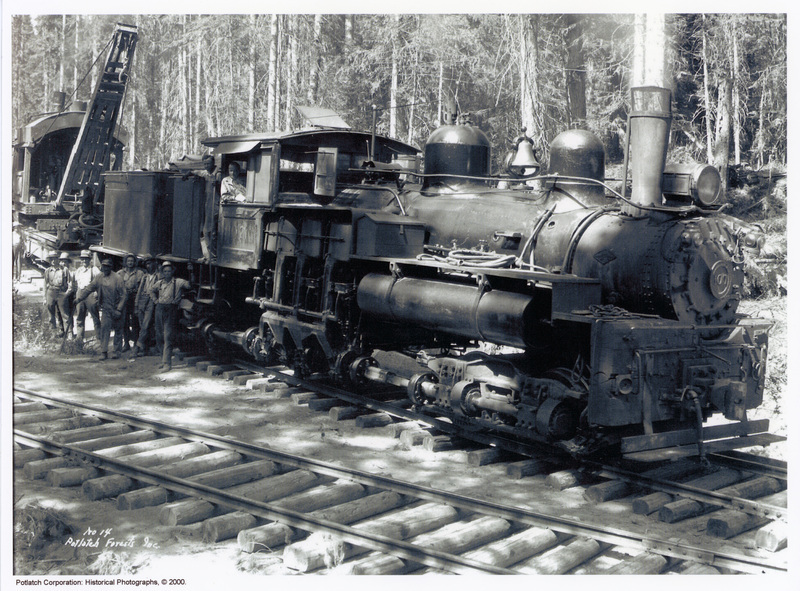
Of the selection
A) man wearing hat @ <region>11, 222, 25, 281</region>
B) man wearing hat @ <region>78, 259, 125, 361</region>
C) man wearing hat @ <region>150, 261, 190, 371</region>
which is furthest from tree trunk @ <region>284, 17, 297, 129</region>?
man wearing hat @ <region>150, 261, 190, 371</region>

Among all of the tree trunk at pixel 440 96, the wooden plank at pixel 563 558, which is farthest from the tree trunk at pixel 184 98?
the wooden plank at pixel 563 558

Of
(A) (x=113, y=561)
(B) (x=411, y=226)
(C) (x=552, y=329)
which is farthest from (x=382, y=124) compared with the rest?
(A) (x=113, y=561)

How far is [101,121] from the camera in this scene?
14.4m

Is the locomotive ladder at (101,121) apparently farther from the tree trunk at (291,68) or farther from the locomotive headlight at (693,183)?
the locomotive headlight at (693,183)

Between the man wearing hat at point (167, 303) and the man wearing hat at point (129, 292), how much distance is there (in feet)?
1.74

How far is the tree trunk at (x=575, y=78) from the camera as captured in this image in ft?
43.8

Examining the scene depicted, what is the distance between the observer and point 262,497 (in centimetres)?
601

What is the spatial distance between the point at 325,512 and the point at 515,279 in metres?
2.67

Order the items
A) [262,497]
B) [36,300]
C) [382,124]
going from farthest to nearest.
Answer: [382,124] → [36,300] → [262,497]

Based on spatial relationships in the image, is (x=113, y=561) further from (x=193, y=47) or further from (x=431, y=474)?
(x=193, y=47)

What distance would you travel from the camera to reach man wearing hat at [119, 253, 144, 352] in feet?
38.7

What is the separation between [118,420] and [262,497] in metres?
2.78

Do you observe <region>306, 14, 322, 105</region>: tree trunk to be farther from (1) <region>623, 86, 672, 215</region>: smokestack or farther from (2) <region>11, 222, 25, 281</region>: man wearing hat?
(1) <region>623, 86, 672, 215</region>: smokestack

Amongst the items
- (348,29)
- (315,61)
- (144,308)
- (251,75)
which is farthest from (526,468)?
(348,29)
